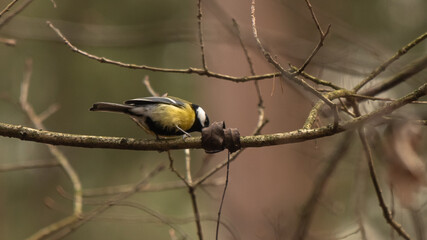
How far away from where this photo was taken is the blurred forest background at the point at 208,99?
11.7ft

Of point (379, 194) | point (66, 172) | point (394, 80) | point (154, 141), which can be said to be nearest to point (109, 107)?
point (154, 141)

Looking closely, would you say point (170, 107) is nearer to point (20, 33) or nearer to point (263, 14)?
point (20, 33)

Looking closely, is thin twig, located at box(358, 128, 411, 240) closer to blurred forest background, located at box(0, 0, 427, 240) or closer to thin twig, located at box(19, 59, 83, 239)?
blurred forest background, located at box(0, 0, 427, 240)

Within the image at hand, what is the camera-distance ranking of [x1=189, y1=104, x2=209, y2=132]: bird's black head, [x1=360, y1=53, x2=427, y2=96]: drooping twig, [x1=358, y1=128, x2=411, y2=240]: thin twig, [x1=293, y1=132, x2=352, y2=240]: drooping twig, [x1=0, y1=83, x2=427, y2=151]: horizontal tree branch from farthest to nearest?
[x1=293, y1=132, x2=352, y2=240]: drooping twig, [x1=189, y1=104, x2=209, y2=132]: bird's black head, [x1=360, y1=53, x2=427, y2=96]: drooping twig, [x1=358, y1=128, x2=411, y2=240]: thin twig, [x1=0, y1=83, x2=427, y2=151]: horizontal tree branch

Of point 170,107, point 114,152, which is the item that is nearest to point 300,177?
point 170,107

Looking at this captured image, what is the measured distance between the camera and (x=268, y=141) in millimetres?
2041

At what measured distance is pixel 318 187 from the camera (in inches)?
138

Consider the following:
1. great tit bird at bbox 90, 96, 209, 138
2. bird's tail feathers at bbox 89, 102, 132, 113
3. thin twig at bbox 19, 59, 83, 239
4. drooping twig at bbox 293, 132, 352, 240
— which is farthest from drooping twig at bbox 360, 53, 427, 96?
thin twig at bbox 19, 59, 83, 239

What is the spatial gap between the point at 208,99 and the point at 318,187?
340 centimetres

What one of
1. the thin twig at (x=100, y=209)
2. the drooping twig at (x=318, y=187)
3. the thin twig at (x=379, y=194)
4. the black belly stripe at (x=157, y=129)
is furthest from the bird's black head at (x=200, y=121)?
the thin twig at (x=379, y=194)

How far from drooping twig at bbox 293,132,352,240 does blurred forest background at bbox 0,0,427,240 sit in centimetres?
11

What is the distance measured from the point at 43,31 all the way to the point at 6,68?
3.84 metres

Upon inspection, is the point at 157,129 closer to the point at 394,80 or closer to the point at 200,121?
the point at 200,121

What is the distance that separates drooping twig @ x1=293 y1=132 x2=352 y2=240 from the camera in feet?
11.0
